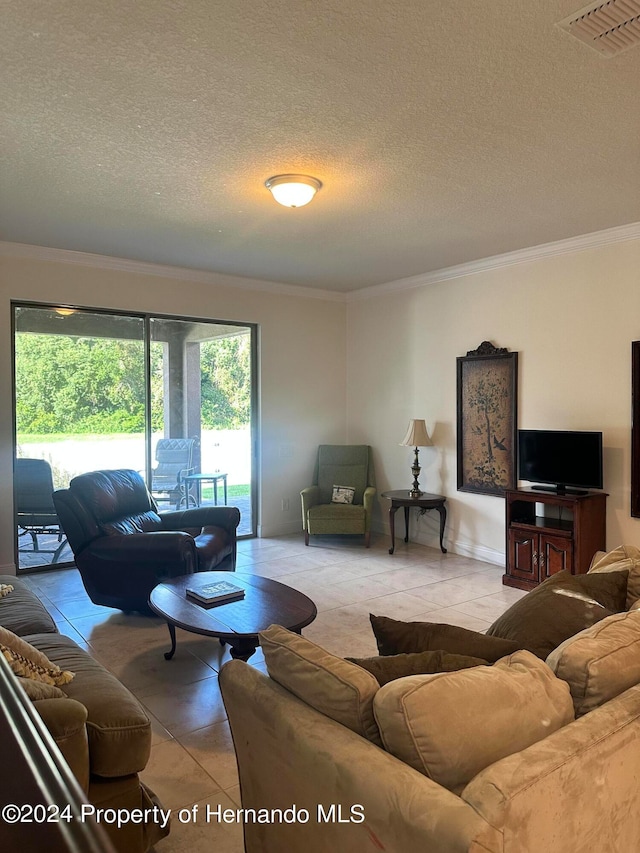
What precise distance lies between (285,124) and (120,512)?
2.83m

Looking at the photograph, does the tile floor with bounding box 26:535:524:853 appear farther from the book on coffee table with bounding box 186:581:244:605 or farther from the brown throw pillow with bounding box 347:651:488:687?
the brown throw pillow with bounding box 347:651:488:687

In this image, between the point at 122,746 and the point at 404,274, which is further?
the point at 404,274

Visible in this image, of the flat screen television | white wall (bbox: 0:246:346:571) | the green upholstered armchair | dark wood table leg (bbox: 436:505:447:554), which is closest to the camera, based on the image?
the flat screen television

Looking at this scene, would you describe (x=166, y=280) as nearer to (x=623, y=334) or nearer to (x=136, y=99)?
(x=136, y=99)

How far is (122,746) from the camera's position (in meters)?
1.83

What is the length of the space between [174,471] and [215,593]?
2.99m

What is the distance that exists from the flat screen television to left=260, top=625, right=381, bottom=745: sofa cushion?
3.48 m

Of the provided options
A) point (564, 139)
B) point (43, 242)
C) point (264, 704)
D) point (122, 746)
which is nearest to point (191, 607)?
point (122, 746)

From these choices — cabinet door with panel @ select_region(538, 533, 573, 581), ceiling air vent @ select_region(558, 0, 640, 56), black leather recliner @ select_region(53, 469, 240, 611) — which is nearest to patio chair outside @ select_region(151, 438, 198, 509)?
black leather recliner @ select_region(53, 469, 240, 611)

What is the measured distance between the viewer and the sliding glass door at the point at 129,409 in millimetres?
5168

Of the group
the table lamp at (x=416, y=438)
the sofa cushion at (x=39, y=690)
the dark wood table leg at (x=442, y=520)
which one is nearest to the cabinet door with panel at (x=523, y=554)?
the dark wood table leg at (x=442, y=520)

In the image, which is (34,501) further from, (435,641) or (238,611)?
(435,641)

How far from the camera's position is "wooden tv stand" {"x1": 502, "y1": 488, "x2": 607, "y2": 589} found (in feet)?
14.5

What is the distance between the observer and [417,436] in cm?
587
